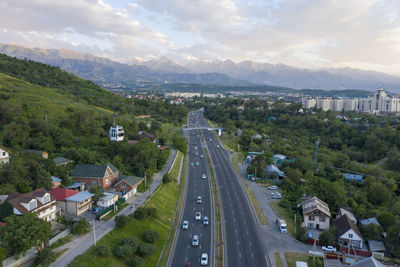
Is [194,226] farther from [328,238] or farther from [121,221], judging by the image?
[328,238]

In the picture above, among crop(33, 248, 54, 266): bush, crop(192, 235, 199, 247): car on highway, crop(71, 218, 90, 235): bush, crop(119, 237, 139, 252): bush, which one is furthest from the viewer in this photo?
crop(192, 235, 199, 247): car on highway

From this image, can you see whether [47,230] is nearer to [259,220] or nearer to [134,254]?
[134,254]

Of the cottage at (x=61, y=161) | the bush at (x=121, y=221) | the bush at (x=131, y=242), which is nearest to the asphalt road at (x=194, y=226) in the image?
the bush at (x=131, y=242)

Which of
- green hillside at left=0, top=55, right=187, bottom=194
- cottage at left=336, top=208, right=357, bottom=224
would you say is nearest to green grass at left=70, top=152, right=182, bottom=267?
green hillside at left=0, top=55, right=187, bottom=194

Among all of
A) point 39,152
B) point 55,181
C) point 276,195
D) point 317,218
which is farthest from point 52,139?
point 317,218

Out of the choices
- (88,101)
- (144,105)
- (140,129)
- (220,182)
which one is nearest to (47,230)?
(220,182)

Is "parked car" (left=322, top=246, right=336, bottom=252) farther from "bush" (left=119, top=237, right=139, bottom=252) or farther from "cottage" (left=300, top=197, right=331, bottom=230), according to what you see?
"bush" (left=119, top=237, right=139, bottom=252)

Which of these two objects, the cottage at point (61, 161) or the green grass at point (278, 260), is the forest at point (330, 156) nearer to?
the green grass at point (278, 260)
